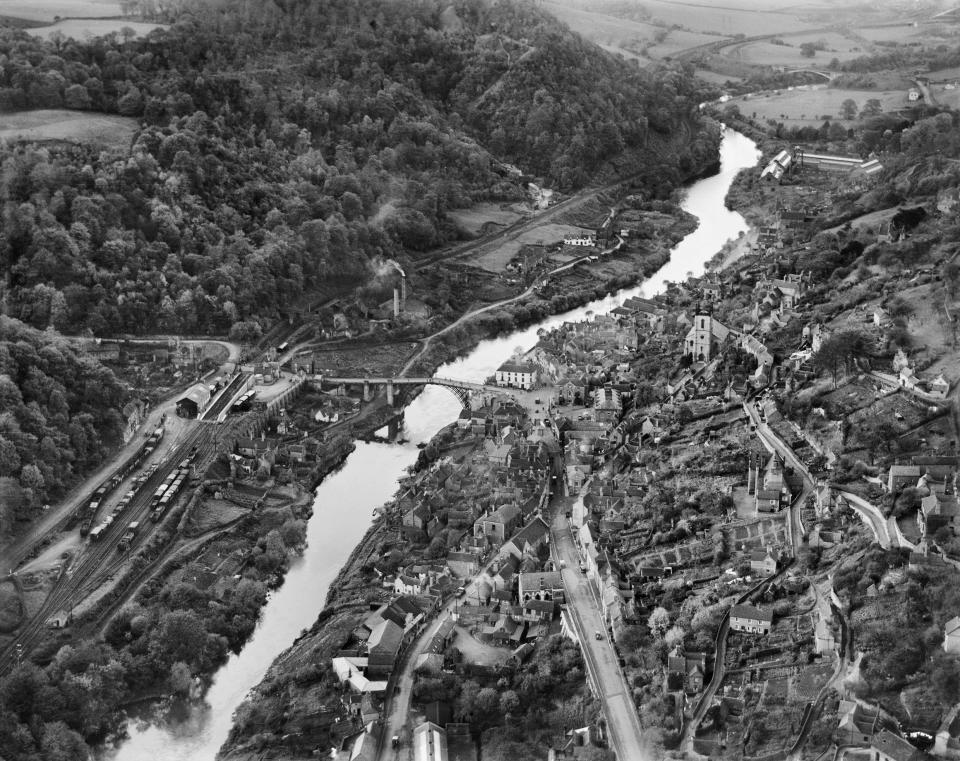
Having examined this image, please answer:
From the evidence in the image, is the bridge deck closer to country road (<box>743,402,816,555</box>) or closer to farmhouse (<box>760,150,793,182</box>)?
country road (<box>743,402,816,555</box>)

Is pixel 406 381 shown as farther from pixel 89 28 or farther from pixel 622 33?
pixel 622 33

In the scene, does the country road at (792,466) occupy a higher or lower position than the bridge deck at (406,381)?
higher

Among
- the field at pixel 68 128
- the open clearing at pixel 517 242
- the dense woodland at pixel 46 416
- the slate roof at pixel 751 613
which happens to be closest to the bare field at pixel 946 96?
the open clearing at pixel 517 242

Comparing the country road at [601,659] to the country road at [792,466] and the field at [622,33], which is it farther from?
the field at [622,33]

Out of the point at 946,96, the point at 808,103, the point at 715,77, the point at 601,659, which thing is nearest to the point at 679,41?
the point at 715,77

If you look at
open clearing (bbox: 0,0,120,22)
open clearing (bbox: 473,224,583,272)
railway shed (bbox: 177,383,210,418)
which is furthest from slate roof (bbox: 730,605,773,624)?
open clearing (bbox: 0,0,120,22)

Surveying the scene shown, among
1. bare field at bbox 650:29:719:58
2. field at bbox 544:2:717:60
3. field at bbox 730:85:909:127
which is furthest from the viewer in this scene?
bare field at bbox 650:29:719:58
